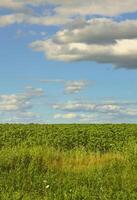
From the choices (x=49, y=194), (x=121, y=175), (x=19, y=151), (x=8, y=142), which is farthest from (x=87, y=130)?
(x=49, y=194)

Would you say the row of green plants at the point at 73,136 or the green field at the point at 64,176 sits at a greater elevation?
the row of green plants at the point at 73,136

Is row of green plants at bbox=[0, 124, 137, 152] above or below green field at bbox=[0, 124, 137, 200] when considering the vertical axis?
above

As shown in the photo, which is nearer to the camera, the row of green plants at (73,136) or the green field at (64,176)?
the green field at (64,176)

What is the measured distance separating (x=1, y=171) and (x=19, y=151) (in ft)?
8.57

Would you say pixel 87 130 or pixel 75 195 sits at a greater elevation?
pixel 87 130

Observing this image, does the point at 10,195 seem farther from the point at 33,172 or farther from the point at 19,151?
the point at 19,151

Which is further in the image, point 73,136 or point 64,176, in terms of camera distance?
point 73,136

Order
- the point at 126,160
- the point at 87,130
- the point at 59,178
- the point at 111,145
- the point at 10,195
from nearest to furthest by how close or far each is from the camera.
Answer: the point at 10,195 → the point at 59,178 → the point at 126,160 → the point at 111,145 → the point at 87,130

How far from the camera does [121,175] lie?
15.2m

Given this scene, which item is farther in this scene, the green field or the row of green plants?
the row of green plants

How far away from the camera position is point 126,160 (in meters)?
17.3

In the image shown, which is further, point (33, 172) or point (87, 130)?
point (87, 130)

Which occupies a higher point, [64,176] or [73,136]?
[73,136]

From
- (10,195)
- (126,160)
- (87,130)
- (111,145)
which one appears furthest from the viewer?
(87,130)
